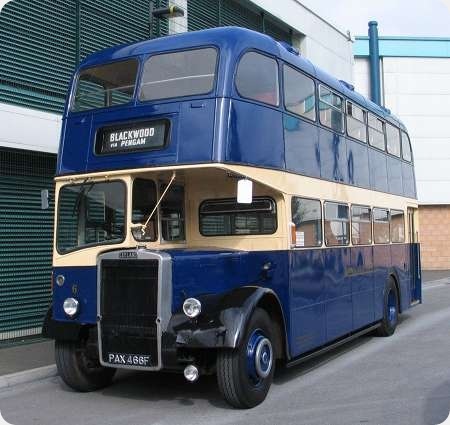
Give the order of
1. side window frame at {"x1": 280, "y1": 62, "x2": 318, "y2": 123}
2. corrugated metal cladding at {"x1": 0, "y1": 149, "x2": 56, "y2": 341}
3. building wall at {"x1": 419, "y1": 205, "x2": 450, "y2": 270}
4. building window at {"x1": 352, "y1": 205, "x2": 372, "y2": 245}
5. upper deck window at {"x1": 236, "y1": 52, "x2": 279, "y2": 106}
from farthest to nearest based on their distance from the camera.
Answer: building wall at {"x1": 419, "y1": 205, "x2": 450, "y2": 270} < corrugated metal cladding at {"x1": 0, "y1": 149, "x2": 56, "y2": 341} < building window at {"x1": 352, "y1": 205, "x2": 372, "y2": 245} < side window frame at {"x1": 280, "y1": 62, "x2": 318, "y2": 123} < upper deck window at {"x1": 236, "y1": 52, "x2": 279, "y2": 106}

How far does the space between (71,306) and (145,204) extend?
1.43m

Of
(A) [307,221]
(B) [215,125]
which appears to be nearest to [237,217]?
(A) [307,221]

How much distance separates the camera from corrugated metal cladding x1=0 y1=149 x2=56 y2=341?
1088cm

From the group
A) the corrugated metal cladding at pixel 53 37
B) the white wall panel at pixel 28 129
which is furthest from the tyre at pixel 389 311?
the corrugated metal cladding at pixel 53 37

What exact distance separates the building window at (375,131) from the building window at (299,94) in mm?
2843

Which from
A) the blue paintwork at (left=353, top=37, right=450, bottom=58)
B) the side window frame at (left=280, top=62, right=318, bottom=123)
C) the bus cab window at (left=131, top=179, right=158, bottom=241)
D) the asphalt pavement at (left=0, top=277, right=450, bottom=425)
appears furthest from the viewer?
the blue paintwork at (left=353, top=37, right=450, bottom=58)

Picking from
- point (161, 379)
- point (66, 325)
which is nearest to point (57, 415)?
point (66, 325)

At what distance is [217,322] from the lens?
6477 millimetres

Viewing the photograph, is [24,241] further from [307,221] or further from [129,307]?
[307,221]

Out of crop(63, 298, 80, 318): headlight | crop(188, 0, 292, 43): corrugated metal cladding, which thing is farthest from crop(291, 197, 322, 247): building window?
crop(188, 0, 292, 43): corrugated metal cladding

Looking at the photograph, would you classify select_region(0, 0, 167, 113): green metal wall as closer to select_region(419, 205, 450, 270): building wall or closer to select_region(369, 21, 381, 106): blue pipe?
select_region(369, 21, 381, 106): blue pipe

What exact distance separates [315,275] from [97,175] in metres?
3.15

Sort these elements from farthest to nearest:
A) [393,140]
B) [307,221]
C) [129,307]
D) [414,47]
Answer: [414,47], [393,140], [307,221], [129,307]

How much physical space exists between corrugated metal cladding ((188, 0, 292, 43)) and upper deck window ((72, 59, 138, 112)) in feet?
26.2
